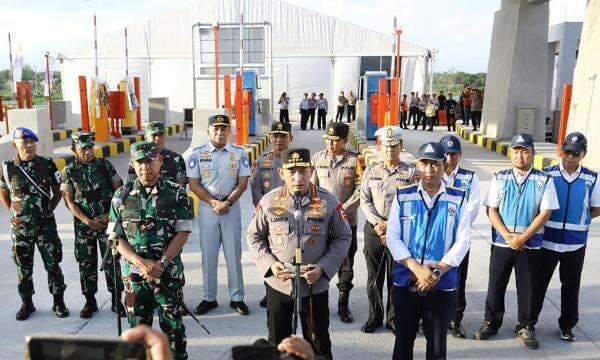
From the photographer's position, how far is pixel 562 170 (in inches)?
169

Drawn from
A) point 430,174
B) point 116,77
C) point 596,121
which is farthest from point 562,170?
point 116,77

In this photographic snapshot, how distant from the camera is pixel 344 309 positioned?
477 cm

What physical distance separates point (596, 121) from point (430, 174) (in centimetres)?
713

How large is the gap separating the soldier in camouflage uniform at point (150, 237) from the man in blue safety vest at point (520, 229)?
2.35 metres

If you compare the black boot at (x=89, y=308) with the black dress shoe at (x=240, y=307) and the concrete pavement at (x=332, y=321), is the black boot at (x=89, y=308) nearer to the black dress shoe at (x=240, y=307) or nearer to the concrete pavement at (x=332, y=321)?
the concrete pavement at (x=332, y=321)

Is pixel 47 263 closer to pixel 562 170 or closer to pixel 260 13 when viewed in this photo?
pixel 562 170

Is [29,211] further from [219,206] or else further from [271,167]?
[271,167]

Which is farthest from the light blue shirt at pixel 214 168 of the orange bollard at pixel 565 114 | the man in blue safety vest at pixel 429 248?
the orange bollard at pixel 565 114

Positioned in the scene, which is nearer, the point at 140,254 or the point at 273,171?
the point at 140,254

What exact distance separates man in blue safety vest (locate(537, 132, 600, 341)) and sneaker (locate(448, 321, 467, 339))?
62 cm

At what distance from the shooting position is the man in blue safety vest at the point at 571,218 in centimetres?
421

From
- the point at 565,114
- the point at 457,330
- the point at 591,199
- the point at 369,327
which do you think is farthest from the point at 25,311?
the point at 565,114

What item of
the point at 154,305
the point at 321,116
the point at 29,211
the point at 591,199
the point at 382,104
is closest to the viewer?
the point at 154,305

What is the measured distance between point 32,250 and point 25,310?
0.53 m
